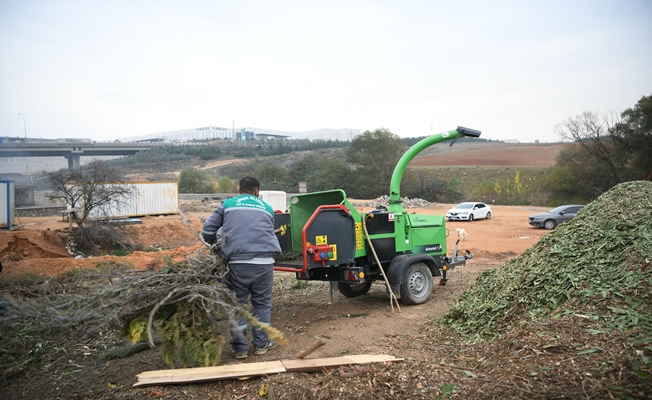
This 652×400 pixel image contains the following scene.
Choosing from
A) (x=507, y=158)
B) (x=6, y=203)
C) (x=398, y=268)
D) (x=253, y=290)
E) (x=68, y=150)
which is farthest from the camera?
(x=507, y=158)

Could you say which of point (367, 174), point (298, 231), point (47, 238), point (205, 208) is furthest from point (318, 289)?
point (367, 174)

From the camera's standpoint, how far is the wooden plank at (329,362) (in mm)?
4730

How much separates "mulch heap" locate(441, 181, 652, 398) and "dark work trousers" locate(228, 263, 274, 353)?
2395mm

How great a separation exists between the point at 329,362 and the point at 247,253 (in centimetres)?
148

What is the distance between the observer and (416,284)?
810 centimetres

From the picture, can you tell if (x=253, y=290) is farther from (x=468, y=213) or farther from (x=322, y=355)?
(x=468, y=213)

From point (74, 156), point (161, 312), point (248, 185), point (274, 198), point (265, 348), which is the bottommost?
point (265, 348)

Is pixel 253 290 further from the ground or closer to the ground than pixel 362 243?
closer to the ground

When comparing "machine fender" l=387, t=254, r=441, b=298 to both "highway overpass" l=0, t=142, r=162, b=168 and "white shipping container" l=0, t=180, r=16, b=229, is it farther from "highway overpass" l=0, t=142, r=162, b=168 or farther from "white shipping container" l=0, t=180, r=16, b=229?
"highway overpass" l=0, t=142, r=162, b=168

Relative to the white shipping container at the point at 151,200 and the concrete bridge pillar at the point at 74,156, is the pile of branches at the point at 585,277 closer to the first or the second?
the white shipping container at the point at 151,200

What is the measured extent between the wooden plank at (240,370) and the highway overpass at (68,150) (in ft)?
85.1

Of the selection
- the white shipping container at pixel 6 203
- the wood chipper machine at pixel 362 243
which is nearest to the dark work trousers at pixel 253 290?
the wood chipper machine at pixel 362 243

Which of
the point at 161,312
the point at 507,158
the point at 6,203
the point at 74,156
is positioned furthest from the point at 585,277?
the point at 507,158

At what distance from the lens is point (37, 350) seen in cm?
609
